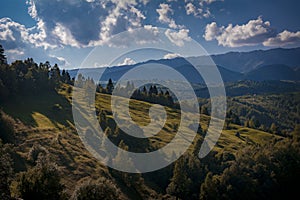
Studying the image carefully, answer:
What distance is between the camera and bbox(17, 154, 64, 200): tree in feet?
111

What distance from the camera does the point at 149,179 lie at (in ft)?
199

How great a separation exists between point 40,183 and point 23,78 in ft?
271

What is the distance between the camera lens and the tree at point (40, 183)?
33.8 m

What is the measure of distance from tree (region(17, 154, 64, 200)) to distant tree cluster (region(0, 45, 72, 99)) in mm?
61941

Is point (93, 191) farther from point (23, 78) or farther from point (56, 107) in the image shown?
point (23, 78)

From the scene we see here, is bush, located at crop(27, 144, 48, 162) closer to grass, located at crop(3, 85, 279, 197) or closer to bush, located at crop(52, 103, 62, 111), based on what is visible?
grass, located at crop(3, 85, 279, 197)

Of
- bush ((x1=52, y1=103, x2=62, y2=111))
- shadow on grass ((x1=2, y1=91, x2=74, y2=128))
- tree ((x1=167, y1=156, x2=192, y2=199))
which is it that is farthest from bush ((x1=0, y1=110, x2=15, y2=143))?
bush ((x1=52, y1=103, x2=62, y2=111))

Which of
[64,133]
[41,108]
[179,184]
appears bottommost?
[179,184]

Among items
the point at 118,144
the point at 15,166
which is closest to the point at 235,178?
the point at 118,144

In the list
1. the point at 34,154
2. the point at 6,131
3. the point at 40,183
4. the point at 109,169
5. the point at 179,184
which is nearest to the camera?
the point at 40,183

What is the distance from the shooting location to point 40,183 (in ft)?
112

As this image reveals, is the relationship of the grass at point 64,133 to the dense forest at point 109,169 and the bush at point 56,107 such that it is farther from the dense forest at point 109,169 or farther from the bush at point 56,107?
the bush at point 56,107

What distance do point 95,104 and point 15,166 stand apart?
68.1m

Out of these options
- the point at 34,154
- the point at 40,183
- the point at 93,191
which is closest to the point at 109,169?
the point at 34,154
